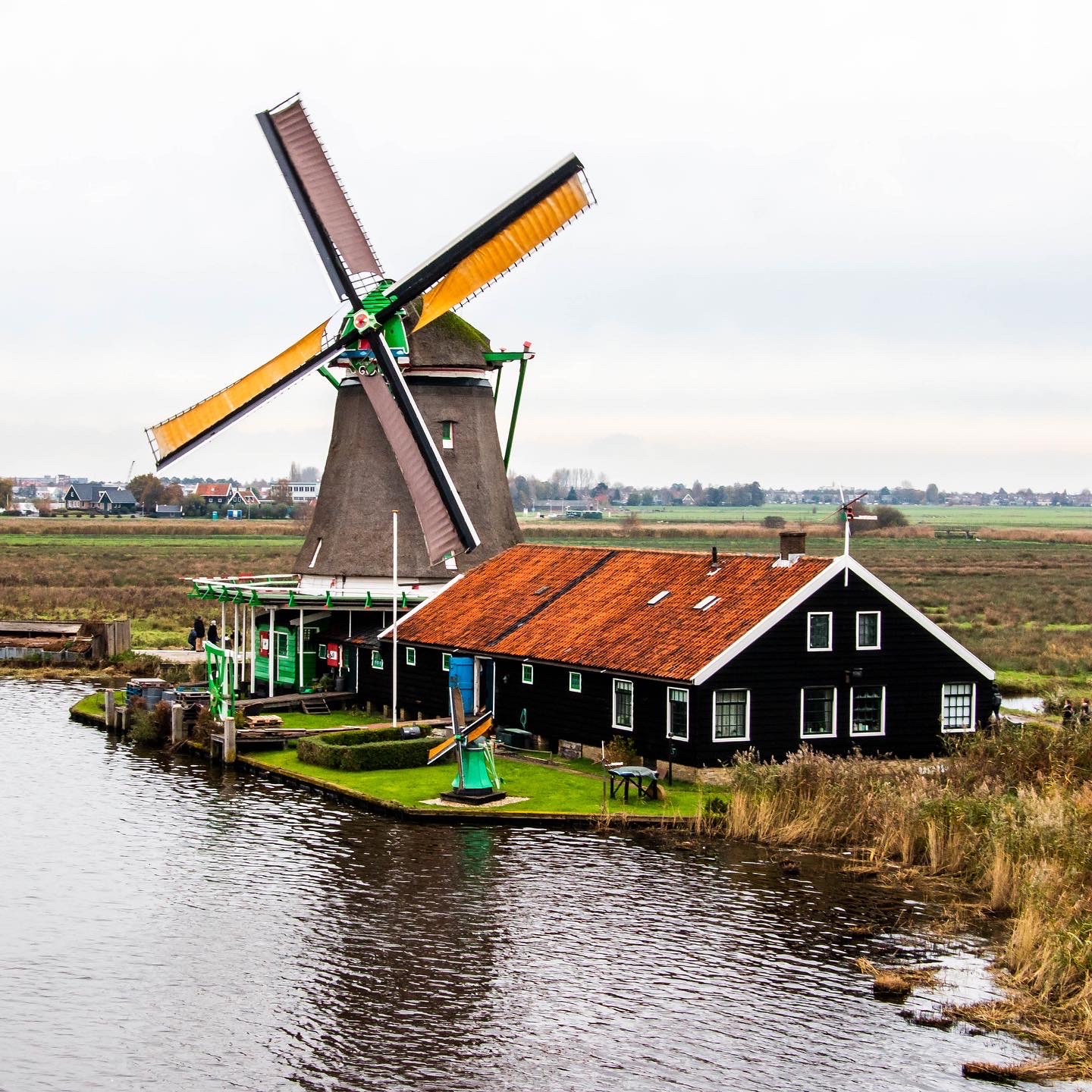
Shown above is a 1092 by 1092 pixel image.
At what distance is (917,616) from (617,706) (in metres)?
5.87

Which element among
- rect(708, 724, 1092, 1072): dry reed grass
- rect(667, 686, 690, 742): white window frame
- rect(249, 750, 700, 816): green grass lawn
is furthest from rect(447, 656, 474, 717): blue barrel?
rect(708, 724, 1092, 1072): dry reed grass

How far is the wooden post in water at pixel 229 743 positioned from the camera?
36.0m

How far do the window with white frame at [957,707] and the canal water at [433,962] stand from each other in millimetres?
7398

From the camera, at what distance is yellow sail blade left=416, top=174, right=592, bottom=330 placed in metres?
41.8

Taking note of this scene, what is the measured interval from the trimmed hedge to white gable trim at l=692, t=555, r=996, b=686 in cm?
673

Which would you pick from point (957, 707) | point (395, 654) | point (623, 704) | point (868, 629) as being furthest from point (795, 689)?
point (395, 654)

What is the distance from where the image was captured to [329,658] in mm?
43156

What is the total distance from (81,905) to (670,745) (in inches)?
441

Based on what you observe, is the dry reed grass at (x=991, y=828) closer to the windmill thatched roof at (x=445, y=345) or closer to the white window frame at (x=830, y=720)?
the white window frame at (x=830, y=720)

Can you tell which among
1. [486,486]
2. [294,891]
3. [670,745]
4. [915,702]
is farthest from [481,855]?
[486,486]

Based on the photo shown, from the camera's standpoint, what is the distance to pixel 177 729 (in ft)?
125

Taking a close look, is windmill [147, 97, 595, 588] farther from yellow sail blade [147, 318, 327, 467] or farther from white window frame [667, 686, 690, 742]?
white window frame [667, 686, 690, 742]

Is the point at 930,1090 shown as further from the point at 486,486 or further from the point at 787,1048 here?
the point at 486,486

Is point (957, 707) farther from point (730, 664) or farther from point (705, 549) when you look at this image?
point (705, 549)
